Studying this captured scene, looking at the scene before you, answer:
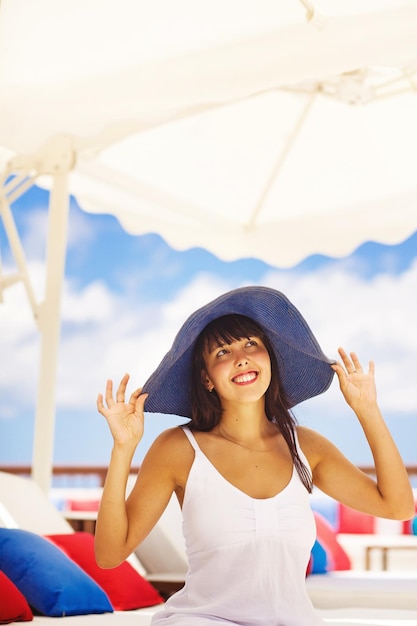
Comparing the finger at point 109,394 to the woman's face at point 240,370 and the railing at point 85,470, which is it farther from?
the railing at point 85,470

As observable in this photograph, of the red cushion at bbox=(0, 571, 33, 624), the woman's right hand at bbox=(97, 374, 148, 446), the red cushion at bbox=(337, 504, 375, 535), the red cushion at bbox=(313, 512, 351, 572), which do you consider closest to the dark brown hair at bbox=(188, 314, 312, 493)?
the woman's right hand at bbox=(97, 374, 148, 446)

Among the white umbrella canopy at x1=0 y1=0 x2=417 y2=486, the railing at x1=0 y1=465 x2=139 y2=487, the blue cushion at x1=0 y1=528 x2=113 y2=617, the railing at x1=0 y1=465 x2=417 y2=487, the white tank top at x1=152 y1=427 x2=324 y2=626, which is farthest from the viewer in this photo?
the railing at x1=0 y1=465 x2=139 y2=487

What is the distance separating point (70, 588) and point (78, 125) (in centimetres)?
219

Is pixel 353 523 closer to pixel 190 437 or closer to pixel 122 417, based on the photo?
pixel 190 437

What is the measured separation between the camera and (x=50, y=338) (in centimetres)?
492

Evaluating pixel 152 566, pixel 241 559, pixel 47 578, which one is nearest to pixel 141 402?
pixel 241 559

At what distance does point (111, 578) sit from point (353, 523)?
14.3 ft

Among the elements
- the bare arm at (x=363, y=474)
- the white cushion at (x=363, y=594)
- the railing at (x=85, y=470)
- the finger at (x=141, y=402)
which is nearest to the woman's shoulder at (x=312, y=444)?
the bare arm at (x=363, y=474)

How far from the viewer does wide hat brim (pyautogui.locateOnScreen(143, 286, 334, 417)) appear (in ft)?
7.37

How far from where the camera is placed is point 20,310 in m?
14.2

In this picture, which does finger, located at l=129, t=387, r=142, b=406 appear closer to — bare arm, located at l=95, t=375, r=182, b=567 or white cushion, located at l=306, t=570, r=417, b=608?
bare arm, located at l=95, t=375, r=182, b=567

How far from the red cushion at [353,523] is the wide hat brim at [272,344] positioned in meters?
5.64

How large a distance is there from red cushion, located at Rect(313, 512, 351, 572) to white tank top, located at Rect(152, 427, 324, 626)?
319 centimetres

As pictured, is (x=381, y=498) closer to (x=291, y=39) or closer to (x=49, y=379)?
(x=291, y=39)
